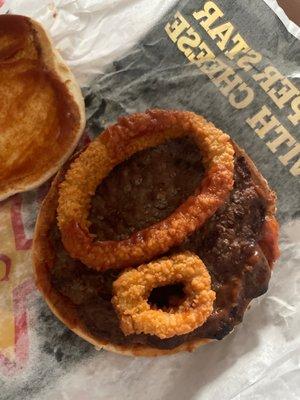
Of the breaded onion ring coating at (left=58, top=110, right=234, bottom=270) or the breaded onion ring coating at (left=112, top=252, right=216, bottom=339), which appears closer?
the breaded onion ring coating at (left=112, top=252, right=216, bottom=339)

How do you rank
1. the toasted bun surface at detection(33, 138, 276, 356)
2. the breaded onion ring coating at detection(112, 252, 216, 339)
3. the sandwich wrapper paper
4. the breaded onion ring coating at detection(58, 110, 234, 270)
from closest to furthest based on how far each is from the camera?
the breaded onion ring coating at detection(112, 252, 216, 339), the breaded onion ring coating at detection(58, 110, 234, 270), the toasted bun surface at detection(33, 138, 276, 356), the sandwich wrapper paper

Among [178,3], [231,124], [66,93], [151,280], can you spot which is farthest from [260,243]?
[178,3]

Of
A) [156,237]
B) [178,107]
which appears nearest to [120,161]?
[156,237]

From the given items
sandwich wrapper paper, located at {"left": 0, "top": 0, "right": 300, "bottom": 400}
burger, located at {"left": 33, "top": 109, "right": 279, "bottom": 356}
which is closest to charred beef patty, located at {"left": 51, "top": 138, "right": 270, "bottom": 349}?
burger, located at {"left": 33, "top": 109, "right": 279, "bottom": 356}

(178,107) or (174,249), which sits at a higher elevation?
(178,107)

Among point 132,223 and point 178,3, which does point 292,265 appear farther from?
point 178,3

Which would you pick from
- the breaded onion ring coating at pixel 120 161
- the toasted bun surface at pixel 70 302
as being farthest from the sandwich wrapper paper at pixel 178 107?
the breaded onion ring coating at pixel 120 161

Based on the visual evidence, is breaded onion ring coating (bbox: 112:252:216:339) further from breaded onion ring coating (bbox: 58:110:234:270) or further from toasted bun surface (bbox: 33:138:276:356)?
toasted bun surface (bbox: 33:138:276:356)

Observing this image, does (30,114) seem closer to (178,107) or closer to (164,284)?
(178,107)
